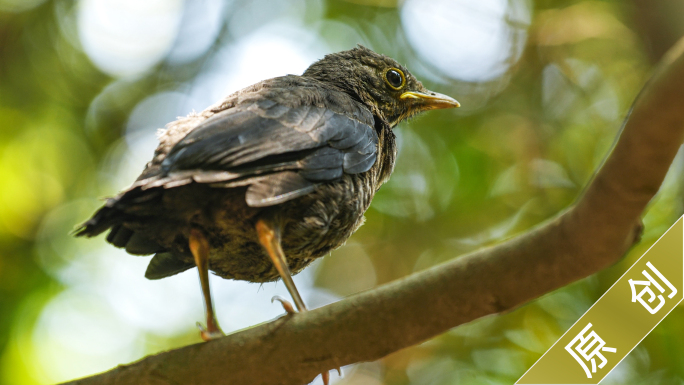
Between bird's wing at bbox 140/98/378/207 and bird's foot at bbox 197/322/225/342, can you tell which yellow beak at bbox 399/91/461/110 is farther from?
bird's foot at bbox 197/322/225/342

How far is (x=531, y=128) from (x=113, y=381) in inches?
251

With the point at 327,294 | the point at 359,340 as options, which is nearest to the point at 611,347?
the point at 359,340

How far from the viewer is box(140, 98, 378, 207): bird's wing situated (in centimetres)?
334

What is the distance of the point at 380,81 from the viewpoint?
5.32 metres

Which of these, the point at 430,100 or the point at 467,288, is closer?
the point at 467,288

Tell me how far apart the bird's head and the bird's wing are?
42.6 inches

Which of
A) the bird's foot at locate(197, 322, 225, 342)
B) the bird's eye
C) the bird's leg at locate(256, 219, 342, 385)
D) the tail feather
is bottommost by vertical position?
the bird's foot at locate(197, 322, 225, 342)

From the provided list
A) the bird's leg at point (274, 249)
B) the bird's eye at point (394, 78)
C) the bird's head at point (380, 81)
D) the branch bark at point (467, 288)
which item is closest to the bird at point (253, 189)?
the bird's leg at point (274, 249)

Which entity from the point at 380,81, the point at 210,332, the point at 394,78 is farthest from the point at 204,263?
the point at 394,78

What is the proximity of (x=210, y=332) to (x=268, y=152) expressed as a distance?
116 centimetres

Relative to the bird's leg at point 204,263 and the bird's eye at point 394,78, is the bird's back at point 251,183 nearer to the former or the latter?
the bird's leg at point 204,263

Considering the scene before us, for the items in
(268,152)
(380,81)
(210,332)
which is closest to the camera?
(268,152)

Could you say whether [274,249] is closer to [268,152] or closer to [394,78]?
[268,152]

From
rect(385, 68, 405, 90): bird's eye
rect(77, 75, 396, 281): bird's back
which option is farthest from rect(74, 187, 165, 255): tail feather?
rect(385, 68, 405, 90): bird's eye
